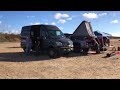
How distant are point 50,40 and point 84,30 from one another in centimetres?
360

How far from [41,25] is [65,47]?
2.15 meters

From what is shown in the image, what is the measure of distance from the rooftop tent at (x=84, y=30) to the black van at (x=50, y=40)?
240 cm

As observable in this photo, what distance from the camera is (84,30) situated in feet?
59.6

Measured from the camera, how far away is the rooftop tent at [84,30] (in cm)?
1808

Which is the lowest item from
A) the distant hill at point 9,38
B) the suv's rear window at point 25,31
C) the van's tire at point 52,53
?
the van's tire at point 52,53

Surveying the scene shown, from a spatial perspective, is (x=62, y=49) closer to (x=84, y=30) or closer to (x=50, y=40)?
(x=50, y=40)

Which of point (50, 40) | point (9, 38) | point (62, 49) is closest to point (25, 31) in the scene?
point (50, 40)

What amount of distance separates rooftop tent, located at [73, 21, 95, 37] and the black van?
240 centimetres

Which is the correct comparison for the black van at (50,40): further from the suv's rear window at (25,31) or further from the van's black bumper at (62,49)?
the suv's rear window at (25,31)

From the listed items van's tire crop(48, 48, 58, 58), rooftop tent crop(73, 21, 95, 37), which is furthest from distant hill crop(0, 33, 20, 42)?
van's tire crop(48, 48, 58, 58)

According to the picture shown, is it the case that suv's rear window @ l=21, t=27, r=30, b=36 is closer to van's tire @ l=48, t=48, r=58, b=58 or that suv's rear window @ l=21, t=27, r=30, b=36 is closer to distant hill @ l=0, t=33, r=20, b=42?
van's tire @ l=48, t=48, r=58, b=58

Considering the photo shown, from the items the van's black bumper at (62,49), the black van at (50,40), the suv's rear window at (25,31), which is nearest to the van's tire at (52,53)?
the black van at (50,40)

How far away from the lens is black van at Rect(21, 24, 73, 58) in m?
15.2
